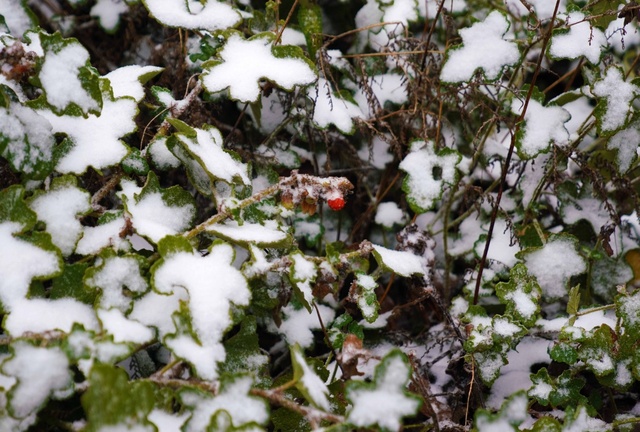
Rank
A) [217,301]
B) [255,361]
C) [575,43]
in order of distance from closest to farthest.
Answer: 1. [217,301]
2. [255,361]
3. [575,43]

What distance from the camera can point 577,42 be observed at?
1474mm

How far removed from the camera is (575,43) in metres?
1.47

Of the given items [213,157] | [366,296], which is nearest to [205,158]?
[213,157]

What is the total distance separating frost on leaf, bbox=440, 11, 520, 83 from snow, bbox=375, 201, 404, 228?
1.57 ft

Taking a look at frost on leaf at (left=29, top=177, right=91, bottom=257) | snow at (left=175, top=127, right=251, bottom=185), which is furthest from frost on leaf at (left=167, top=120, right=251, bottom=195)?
frost on leaf at (left=29, top=177, right=91, bottom=257)

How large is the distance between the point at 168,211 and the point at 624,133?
1208 mm

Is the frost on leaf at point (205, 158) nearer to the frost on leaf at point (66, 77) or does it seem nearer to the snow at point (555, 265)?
the frost on leaf at point (66, 77)

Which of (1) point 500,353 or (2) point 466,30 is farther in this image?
(2) point 466,30

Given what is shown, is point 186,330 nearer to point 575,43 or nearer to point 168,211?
point 168,211

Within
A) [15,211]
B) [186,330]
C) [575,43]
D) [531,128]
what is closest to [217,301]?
[186,330]

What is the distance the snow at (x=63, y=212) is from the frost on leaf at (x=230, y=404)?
416 millimetres

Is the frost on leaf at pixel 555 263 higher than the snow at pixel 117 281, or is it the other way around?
the frost on leaf at pixel 555 263

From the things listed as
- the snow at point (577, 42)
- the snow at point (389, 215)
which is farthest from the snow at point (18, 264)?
the snow at point (577, 42)

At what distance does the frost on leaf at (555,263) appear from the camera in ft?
5.10
